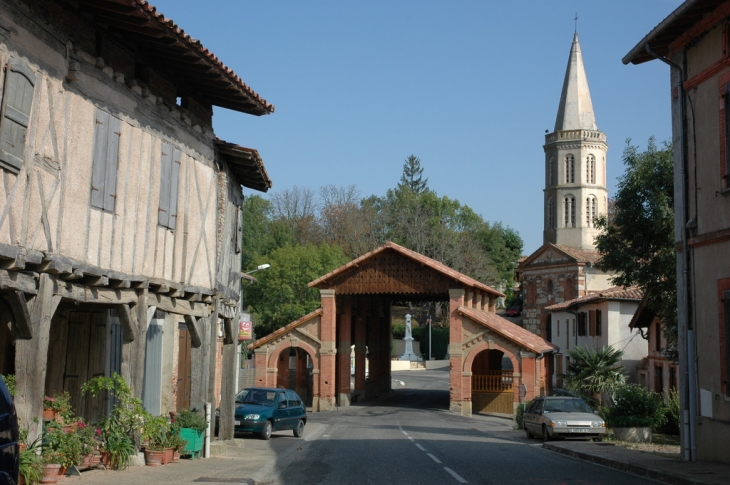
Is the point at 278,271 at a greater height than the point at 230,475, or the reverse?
the point at 278,271

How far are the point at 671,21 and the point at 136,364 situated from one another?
12152mm

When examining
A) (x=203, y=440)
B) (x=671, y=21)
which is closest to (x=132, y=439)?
(x=203, y=440)

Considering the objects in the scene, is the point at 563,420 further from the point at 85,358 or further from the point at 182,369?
the point at 85,358

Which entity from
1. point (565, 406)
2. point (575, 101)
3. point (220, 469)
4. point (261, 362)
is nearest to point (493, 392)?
point (261, 362)

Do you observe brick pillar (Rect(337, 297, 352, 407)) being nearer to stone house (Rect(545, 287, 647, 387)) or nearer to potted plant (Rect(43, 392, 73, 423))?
stone house (Rect(545, 287, 647, 387))

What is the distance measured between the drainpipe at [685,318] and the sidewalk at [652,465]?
64 centimetres

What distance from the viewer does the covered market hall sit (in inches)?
1679

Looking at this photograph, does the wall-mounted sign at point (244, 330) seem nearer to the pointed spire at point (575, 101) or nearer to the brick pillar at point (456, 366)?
the brick pillar at point (456, 366)

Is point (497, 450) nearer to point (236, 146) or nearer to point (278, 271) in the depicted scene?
point (236, 146)

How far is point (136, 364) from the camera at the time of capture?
14922 mm

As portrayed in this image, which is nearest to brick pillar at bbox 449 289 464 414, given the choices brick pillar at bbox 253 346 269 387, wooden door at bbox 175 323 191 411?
brick pillar at bbox 253 346 269 387

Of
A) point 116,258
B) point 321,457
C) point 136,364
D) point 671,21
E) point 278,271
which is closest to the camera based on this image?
point 116,258

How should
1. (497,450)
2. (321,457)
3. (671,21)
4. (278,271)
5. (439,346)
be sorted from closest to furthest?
(671,21)
(321,457)
(497,450)
(278,271)
(439,346)

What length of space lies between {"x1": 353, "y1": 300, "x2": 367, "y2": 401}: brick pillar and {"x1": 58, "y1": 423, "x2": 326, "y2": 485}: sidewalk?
90.4 feet
